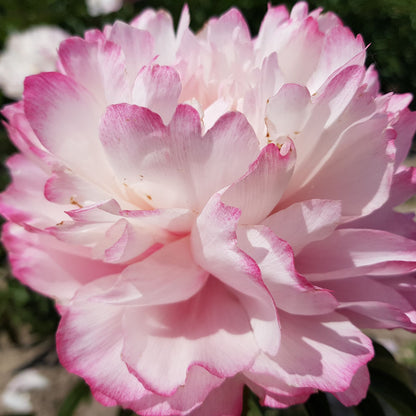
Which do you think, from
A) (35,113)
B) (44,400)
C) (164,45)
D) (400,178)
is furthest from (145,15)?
(44,400)

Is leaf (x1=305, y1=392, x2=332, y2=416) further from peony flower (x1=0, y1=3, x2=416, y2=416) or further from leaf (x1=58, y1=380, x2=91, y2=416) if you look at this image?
leaf (x1=58, y1=380, x2=91, y2=416)

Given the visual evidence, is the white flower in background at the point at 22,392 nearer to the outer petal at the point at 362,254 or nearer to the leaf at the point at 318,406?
the leaf at the point at 318,406

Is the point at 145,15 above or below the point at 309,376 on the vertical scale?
above

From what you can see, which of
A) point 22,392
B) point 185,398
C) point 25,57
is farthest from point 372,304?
point 22,392

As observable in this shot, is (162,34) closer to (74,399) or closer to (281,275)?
(281,275)

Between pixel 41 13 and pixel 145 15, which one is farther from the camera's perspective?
pixel 41 13

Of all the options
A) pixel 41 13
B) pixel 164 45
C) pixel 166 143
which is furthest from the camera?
pixel 41 13

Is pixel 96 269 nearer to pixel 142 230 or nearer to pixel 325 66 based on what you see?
pixel 142 230
